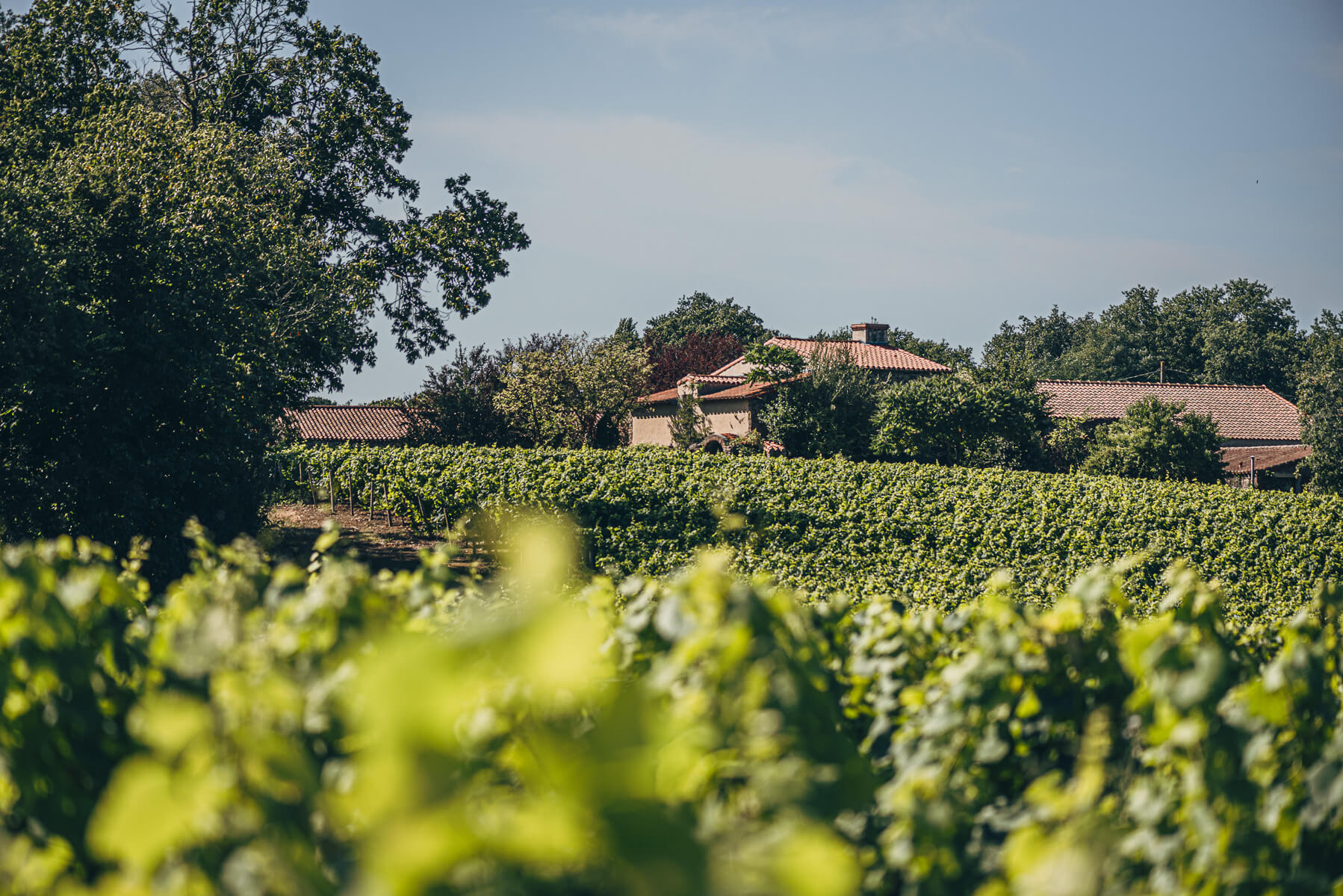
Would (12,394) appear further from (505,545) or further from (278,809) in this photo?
(278,809)

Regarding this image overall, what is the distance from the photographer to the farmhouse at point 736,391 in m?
32.7

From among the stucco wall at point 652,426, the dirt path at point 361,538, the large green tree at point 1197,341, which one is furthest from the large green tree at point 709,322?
the dirt path at point 361,538

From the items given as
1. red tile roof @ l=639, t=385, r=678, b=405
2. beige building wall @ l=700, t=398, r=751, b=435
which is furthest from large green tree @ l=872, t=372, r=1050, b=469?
red tile roof @ l=639, t=385, r=678, b=405

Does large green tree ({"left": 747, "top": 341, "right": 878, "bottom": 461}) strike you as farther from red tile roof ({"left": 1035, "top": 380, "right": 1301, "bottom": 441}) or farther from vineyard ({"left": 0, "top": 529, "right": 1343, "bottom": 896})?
vineyard ({"left": 0, "top": 529, "right": 1343, "bottom": 896})

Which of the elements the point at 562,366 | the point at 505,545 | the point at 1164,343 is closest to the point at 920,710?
the point at 505,545

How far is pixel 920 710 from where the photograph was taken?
198 cm

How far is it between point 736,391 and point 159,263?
24.4 meters

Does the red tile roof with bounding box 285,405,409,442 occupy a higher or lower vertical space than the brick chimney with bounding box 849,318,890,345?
lower

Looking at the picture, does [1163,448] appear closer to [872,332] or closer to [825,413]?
[825,413]

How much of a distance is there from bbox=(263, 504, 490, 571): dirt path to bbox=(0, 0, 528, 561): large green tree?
6.25 ft

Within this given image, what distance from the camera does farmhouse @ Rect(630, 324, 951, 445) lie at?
32.7 meters

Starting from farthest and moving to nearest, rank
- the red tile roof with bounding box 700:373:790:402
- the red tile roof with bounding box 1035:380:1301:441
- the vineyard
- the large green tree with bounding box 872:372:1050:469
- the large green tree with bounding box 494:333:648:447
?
the red tile roof with bounding box 1035:380:1301:441 → the red tile roof with bounding box 700:373:790:402 → the large green tree with bounding box 494:333:648:447 → the large green tree with bounding box 872:372:1050:469 → the vineyard

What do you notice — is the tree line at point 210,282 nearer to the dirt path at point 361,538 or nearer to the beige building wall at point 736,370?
the dirt path at point 361,538

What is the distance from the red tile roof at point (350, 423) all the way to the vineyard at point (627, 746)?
148ft
